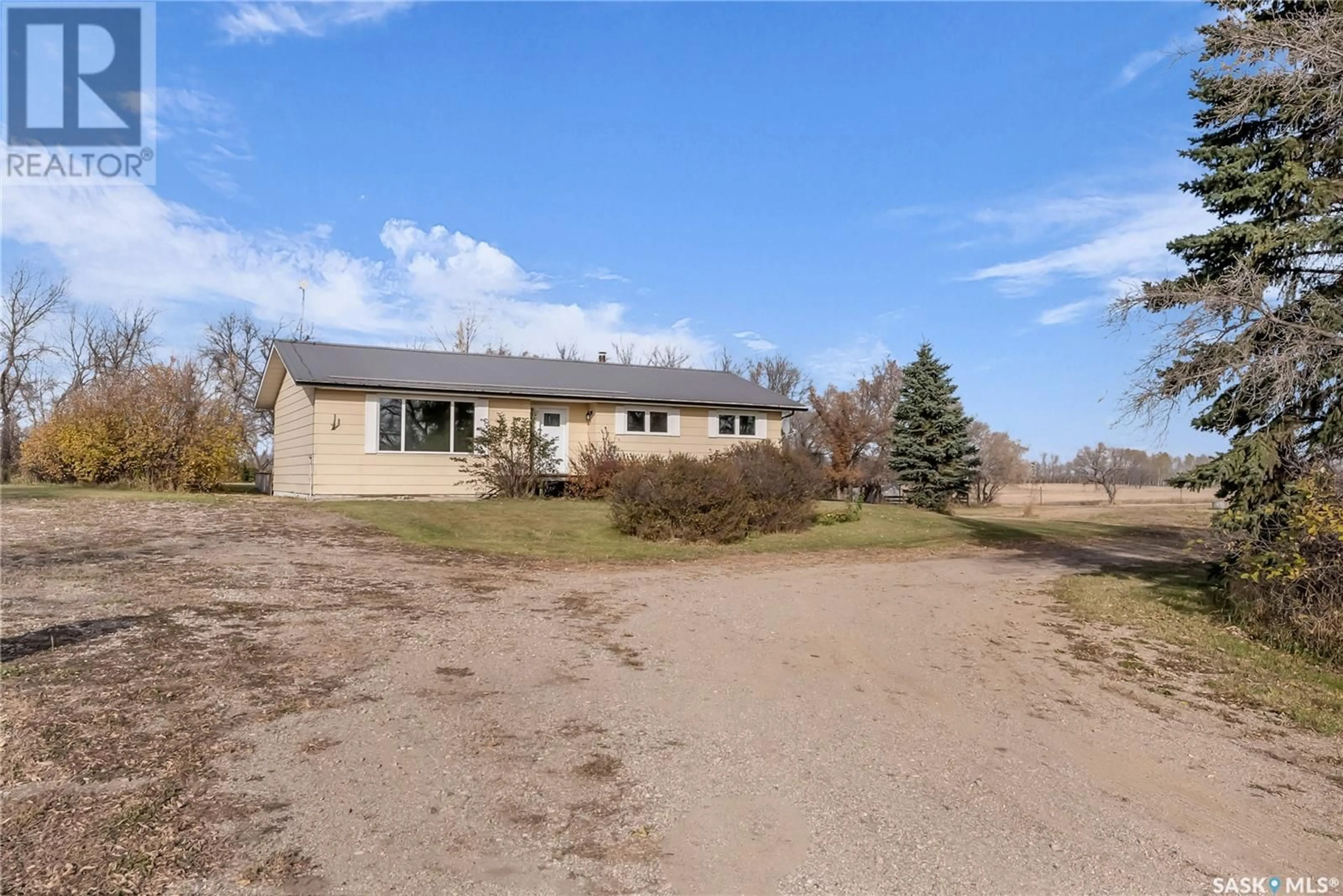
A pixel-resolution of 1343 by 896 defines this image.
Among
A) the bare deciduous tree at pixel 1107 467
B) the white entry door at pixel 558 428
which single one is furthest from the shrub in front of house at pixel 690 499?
the bare deciduous tree at pixel 1107 467

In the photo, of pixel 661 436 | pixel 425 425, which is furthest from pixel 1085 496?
pixel 425 425

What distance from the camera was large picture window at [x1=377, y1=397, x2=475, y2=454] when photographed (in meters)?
18.8

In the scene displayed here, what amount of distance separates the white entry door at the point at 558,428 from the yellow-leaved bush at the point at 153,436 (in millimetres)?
7901

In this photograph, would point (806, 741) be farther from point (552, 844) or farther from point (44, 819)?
point (44, 819)

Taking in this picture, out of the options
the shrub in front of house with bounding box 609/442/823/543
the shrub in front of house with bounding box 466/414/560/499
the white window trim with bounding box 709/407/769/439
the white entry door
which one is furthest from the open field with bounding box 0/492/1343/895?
the white window trim with bounding box 709/407/769/439

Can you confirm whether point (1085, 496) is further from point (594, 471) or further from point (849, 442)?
point (594, 471)

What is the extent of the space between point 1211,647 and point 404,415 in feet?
55.0

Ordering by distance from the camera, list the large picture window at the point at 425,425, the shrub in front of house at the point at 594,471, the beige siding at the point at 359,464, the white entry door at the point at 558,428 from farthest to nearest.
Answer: the white entry door at the point at 558,428
the shrub in front of house at the point at 594,471
the large picture window at the point at 425,425
the beige siding at the point at 359,464

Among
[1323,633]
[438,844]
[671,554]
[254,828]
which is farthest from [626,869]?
[671,554]

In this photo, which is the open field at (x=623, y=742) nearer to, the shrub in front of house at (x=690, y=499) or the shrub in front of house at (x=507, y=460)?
the shrub in front of house at (x=690, y=499)

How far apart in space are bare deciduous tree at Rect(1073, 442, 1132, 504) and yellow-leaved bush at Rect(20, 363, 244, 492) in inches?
1547

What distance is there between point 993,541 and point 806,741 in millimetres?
14339

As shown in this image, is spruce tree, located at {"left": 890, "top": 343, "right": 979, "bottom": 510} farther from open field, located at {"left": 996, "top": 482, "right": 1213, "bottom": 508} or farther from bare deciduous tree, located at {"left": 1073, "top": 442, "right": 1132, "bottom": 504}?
bare deciduous tree, located at {"left": 1073, "top": 442, "right": 1132, "bottom": 504}

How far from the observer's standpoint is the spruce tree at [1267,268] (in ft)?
26.1
